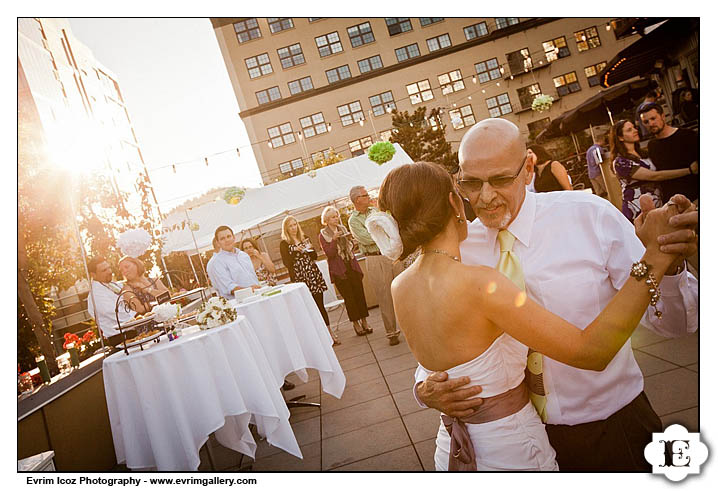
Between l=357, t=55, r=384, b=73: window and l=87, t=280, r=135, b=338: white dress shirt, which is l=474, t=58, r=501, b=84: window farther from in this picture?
l=87, t=280, r=135, b=338: white dress shirt

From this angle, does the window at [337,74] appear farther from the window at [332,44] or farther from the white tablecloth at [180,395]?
the white tablecloth at [180,395]

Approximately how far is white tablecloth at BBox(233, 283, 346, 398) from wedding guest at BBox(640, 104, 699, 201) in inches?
120

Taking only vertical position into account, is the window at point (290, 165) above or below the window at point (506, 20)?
above

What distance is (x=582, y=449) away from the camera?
1574 mm

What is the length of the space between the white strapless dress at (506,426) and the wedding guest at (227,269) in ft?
12.8

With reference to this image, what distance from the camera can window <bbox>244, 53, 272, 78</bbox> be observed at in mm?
21625

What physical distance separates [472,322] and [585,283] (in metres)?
0.40

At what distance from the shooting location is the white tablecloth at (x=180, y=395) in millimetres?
2748

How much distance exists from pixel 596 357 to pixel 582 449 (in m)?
0.49

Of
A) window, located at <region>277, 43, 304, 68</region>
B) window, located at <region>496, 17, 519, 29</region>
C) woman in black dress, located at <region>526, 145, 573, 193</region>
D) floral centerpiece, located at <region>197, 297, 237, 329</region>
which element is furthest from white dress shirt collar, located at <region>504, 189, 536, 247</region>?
window, located at <region>277, 43, 304, 68</region>

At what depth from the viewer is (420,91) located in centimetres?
1947

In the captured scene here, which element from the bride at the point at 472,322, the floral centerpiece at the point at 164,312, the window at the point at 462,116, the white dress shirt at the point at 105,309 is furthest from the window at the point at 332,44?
the window at the point at 462,116
